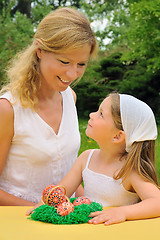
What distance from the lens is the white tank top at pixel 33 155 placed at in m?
3.00

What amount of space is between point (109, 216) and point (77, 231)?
0.25m

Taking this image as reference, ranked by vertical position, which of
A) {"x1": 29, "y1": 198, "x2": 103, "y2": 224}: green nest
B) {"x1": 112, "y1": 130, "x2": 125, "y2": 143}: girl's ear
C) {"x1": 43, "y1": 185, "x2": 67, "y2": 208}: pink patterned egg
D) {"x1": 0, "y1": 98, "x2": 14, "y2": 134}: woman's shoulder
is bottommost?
{"x1": 29, "y1": 198, "x2": 103, "y2": 224}: green nest

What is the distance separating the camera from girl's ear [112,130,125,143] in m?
2.64

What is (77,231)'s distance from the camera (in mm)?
2014

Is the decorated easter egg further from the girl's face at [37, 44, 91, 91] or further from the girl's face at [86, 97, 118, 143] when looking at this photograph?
the girl's face at [37, 44, 91, 91]

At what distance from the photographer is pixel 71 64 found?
2912 mm

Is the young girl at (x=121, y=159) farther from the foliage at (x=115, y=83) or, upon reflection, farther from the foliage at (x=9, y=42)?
the foliage at (x=115, y=83)

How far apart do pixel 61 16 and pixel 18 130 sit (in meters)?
0.92

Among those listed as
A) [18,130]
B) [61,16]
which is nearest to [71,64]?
[61,16]

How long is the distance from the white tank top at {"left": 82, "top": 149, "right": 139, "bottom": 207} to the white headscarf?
0.84ft

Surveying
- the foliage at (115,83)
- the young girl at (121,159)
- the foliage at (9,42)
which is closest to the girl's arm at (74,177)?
the young girl at (121,159)

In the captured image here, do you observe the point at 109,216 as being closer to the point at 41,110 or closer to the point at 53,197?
the point at 53,197

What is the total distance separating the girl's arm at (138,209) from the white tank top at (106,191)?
0.43ft

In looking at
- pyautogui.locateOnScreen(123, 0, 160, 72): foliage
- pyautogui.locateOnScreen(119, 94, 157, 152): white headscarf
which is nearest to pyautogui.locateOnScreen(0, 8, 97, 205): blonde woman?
pyautogui.locateOnScreen(119, 94, 157, 152): white headscarf
